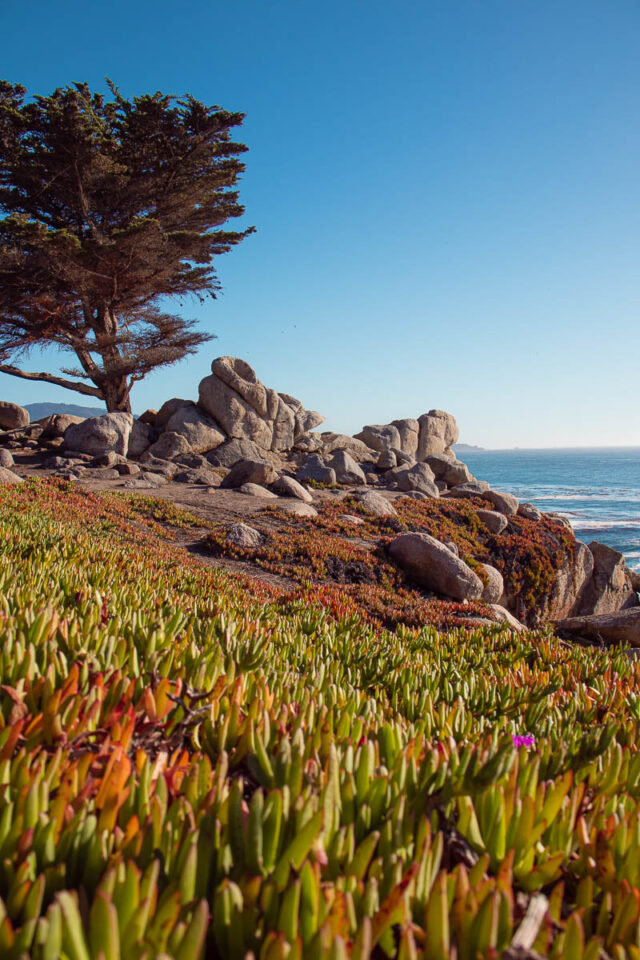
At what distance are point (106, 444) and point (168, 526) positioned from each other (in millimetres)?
11214

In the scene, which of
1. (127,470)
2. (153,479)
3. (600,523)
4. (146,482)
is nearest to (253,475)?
(153,479)

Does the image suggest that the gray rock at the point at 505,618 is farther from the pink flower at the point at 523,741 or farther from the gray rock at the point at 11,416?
the gray rock at the point at 11,416

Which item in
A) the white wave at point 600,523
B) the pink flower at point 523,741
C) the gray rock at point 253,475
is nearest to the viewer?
the pink flower at point 523,741

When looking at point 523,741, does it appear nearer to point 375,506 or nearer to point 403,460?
point 375,506

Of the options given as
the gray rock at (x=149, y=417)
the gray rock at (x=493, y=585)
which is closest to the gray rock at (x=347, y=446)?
the gray rock at (x=149, y=417)

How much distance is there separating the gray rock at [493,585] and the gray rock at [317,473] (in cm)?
852

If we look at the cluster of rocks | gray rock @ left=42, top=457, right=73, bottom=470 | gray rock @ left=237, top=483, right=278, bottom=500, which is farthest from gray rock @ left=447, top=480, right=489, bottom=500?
gray rock @ left=42, top=457, right=73, bottom=470

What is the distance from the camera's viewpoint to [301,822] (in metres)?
1.17

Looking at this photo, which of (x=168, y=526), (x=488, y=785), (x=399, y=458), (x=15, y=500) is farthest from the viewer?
(x=399, y=458)

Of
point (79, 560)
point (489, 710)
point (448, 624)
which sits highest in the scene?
point (79, 560)

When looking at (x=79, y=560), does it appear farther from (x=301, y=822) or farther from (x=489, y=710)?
(x=301, y=822)

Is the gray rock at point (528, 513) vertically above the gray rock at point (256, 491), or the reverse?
the gray rock at point (256, 491)

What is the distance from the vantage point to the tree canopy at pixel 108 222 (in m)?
22.4

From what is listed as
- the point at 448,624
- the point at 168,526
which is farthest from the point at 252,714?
the point at 168,526
